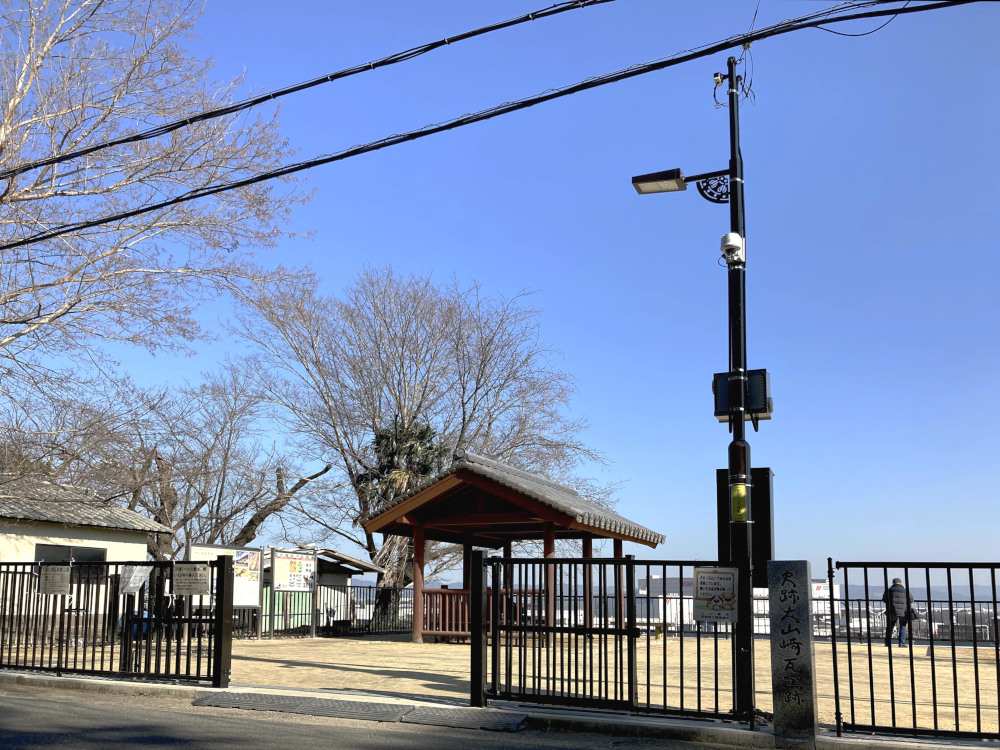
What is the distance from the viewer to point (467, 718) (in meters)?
10.2

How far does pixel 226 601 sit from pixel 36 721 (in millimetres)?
2993

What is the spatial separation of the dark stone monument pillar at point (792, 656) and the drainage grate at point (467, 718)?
269cm

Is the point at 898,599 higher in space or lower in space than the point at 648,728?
higher

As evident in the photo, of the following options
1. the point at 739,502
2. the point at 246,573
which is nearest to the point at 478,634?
the point at 739,502

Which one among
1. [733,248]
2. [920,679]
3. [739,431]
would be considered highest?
→ [733,248]

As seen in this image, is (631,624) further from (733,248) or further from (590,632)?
(733,248)

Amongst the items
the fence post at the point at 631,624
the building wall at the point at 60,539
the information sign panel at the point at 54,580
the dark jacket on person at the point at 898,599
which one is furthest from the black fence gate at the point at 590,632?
the building wall at the point at 60,539

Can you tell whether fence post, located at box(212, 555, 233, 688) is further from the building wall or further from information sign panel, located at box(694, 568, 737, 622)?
the building wall

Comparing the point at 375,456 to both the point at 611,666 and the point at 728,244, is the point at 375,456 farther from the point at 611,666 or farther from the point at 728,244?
the point at 728,244

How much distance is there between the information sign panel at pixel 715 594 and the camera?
9.70 meters

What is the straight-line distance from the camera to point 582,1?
916 centimetres

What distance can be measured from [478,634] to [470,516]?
1126 cm

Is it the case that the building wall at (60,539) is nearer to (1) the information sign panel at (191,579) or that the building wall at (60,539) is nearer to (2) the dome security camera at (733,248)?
(1) the information sign panel at (191,579)

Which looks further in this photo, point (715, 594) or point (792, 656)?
point (715, 594)
